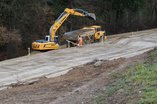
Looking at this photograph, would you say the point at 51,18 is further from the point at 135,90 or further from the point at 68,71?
the point at 135,90

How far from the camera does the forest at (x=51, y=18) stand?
133 ft

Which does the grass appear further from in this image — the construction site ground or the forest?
the forest

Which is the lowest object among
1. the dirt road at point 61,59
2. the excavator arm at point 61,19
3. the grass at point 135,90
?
the dirt road at point 61,59

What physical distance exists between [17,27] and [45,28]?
5.68 m

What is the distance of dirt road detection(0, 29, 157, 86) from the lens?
1007 inches

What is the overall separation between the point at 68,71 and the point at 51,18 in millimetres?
→ 26609

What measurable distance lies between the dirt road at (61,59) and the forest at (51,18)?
25.1ft

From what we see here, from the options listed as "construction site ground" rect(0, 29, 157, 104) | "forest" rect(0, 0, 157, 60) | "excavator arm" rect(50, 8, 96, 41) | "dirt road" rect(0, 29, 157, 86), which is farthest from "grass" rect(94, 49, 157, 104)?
"forest" rect(0, 0, 157, 60)

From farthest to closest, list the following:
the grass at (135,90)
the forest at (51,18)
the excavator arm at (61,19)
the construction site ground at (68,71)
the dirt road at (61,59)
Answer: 1. the forest at (51,18)
2. the excavator arm at (61,19)
3. the dirt road at (61,59)
4. the construction site ground at (68,71)
5. the grass at (135,90)

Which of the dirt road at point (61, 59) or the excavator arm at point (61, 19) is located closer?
the dirt road at point (61, 59)

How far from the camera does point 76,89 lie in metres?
13.1

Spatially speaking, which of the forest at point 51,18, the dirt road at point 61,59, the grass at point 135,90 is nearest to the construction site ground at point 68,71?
the dirt road at point 61,59

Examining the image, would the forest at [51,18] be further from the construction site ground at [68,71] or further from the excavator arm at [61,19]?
the construction site ground at [68,71]

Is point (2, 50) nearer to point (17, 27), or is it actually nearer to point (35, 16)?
point (17, 27)
